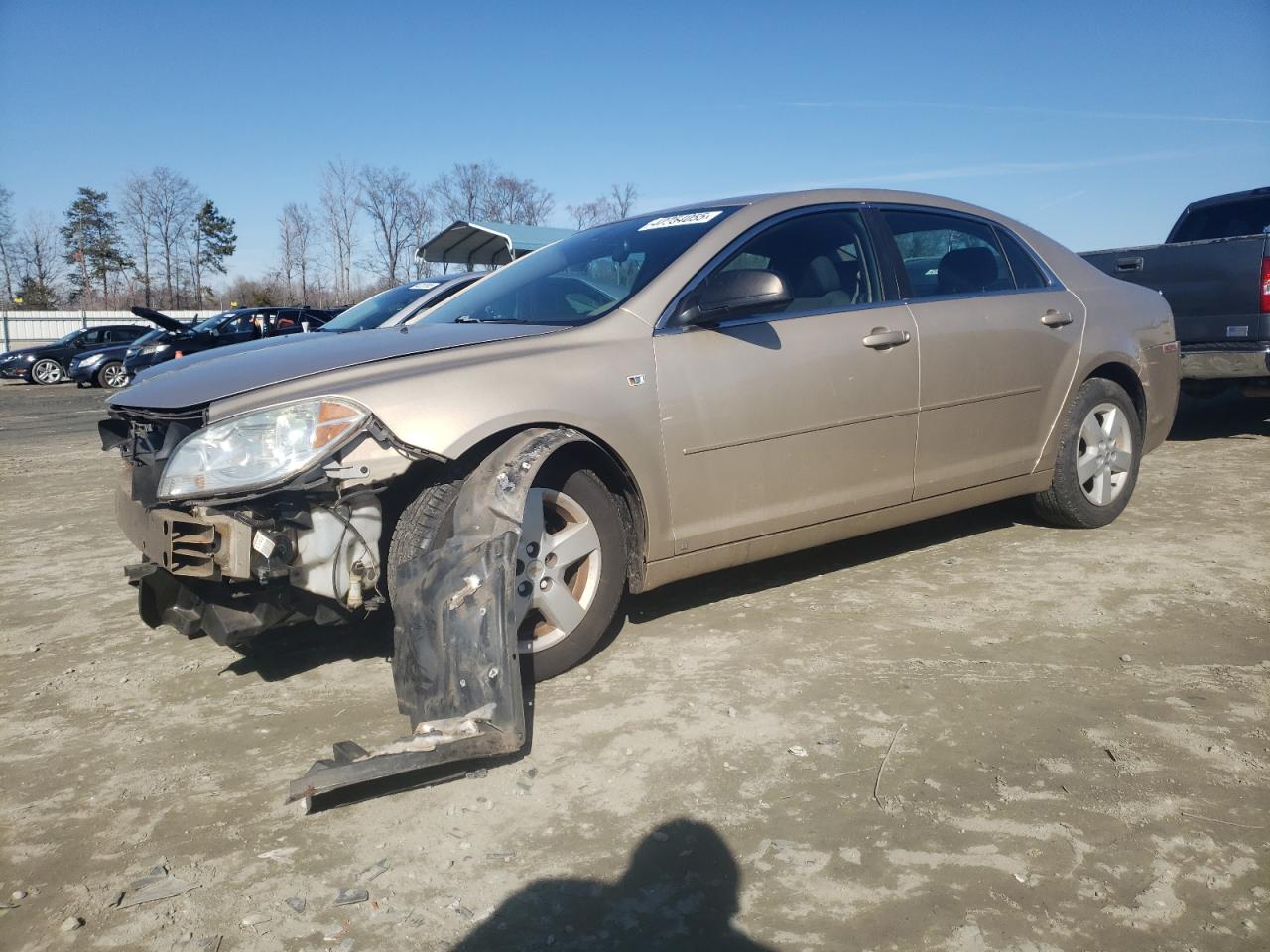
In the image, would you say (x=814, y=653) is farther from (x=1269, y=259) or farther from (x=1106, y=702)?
(x=1269, y=259)

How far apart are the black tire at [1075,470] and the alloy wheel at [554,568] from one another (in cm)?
269

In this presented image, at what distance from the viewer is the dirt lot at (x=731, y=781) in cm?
210

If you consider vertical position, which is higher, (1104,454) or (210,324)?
(210,324)

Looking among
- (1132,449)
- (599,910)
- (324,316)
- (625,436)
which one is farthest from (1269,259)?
(324,316)

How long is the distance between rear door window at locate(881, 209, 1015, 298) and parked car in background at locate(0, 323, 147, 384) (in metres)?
25.4

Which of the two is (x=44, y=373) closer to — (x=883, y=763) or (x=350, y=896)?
(x=350, y=896)

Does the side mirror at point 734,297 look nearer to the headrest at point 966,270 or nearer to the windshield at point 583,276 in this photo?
the windshield at point 583,276

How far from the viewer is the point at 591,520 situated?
3412mm

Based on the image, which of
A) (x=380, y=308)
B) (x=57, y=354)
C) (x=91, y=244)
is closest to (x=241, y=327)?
(x=57, y=354)

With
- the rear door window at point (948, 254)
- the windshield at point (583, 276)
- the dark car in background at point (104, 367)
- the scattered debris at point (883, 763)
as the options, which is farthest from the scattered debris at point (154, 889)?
the dark car in background at point (104, 367)

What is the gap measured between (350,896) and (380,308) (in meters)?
8.23

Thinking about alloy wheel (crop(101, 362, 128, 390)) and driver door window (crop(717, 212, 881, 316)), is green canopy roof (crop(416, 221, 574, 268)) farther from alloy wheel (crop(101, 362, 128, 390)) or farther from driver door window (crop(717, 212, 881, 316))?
driver door window (crop(717, 212, 881, 316))

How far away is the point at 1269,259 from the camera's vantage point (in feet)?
23.4

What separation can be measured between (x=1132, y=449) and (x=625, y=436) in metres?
3.16
